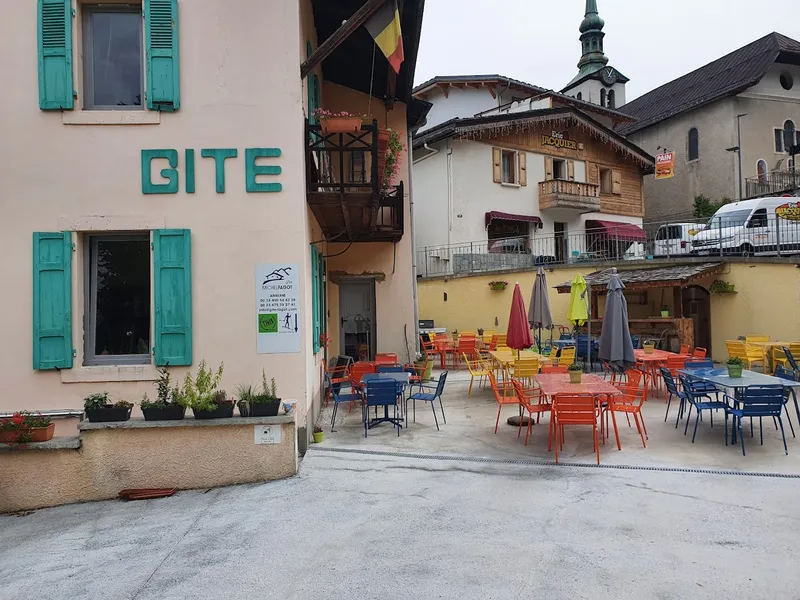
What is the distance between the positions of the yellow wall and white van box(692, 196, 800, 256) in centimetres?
132

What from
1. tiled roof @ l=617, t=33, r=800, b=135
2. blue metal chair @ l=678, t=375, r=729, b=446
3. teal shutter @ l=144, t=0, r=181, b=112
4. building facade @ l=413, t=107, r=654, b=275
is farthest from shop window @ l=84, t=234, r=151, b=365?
tiled roof @ l=617, t=33, r=800, b=135

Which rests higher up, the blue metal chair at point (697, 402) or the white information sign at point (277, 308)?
the white information sign at point (277, 308)

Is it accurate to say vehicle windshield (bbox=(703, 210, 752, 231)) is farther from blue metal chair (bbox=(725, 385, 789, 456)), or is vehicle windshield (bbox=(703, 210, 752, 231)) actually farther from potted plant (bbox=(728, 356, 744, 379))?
blue metal chair (bbox=(725, 385, 789, 456))


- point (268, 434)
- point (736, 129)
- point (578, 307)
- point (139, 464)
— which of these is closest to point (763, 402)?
point (578, 307)

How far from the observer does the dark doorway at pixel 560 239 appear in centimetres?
2188

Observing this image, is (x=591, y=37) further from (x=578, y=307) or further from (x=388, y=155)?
(x=388, y=155)

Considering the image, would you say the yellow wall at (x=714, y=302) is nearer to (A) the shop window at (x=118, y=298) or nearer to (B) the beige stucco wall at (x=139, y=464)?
(A) the shop window at (x=118, y=298)

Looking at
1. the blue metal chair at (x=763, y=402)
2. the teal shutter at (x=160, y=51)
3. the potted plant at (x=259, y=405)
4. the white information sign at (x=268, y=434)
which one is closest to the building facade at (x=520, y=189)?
the blue metal chair at (x=763, y=402)

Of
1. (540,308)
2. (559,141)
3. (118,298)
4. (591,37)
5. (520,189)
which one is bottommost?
(540,308)

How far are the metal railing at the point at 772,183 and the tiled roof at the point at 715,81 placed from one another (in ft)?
14.0

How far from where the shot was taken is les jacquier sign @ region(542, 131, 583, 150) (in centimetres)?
2227

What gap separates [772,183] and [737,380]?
24.1 metres

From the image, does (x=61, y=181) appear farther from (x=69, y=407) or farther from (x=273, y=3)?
(x=273, y=3)

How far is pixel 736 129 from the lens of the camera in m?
25.7
